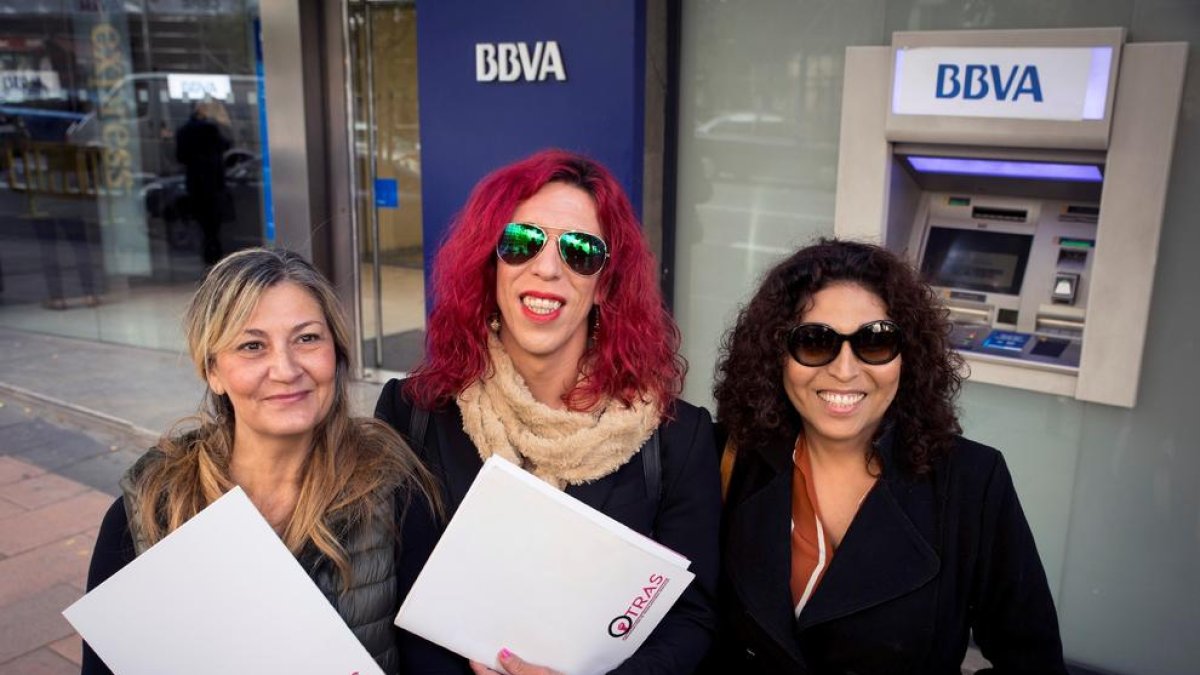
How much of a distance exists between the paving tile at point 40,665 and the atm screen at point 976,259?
379cm

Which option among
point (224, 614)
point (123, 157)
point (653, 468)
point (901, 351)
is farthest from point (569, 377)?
point (123, 157)

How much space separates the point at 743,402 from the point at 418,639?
92 centimetres

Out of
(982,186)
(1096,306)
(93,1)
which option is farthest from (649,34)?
(93,1)

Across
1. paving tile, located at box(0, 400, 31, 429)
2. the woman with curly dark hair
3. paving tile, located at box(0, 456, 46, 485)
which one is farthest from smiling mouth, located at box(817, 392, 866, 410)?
paving tile, located at box(0, 400, 31, 429)

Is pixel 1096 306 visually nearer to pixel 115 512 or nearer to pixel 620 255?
pixel 620 255

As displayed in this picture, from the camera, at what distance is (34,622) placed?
4156 millimetres

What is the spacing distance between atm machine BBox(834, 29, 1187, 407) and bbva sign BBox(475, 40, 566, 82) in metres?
1.43

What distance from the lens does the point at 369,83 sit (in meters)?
6.73

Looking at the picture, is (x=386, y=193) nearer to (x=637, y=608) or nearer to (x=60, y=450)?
(x=60, y=450)

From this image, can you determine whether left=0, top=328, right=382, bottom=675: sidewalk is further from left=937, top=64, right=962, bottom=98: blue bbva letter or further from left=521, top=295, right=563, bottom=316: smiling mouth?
left=937, top=64, right=962, bottom=98: blue bbva letter

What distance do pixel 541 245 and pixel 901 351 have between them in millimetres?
857

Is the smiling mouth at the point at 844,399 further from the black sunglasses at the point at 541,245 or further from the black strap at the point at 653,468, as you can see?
the black sunglasses at the point at 541,245

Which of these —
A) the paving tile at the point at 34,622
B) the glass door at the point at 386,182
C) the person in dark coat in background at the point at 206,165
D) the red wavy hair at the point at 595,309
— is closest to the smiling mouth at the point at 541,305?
the red wavy hair at the point at 595,309

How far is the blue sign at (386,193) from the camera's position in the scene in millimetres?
6973
